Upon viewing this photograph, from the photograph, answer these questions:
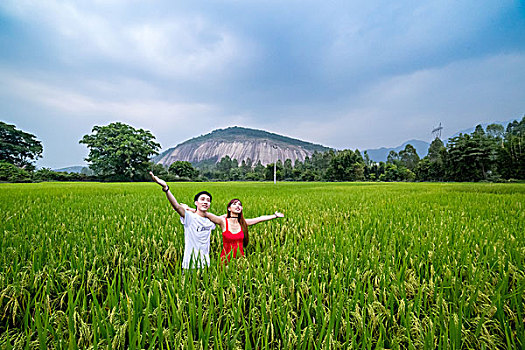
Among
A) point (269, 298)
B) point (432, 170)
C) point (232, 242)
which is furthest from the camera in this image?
point (432, 170)

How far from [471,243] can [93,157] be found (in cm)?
5386

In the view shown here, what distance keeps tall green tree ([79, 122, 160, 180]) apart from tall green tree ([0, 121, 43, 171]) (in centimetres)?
744

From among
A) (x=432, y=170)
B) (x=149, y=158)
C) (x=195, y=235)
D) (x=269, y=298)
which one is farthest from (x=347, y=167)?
(x=269, y=298)

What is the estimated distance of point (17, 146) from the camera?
38500 millimetres

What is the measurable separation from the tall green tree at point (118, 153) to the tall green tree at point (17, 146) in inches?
293

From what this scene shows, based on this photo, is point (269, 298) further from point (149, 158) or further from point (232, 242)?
point (149, 158)

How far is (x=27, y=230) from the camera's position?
3461mm

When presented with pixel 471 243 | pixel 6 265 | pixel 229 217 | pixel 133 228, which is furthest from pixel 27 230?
pixel 471 243

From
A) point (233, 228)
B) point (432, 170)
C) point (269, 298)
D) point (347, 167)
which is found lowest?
point (269, 298)

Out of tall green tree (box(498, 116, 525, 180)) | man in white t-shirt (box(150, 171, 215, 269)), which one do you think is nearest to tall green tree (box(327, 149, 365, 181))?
tall green tree (box(498, 116, 525, 180))

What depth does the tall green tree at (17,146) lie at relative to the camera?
37.8 m

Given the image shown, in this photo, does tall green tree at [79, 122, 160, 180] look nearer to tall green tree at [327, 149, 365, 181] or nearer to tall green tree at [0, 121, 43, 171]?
tall green tree at [0, 121, 43, 171]

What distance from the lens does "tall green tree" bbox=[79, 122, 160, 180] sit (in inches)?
1672

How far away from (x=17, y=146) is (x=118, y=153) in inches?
631
